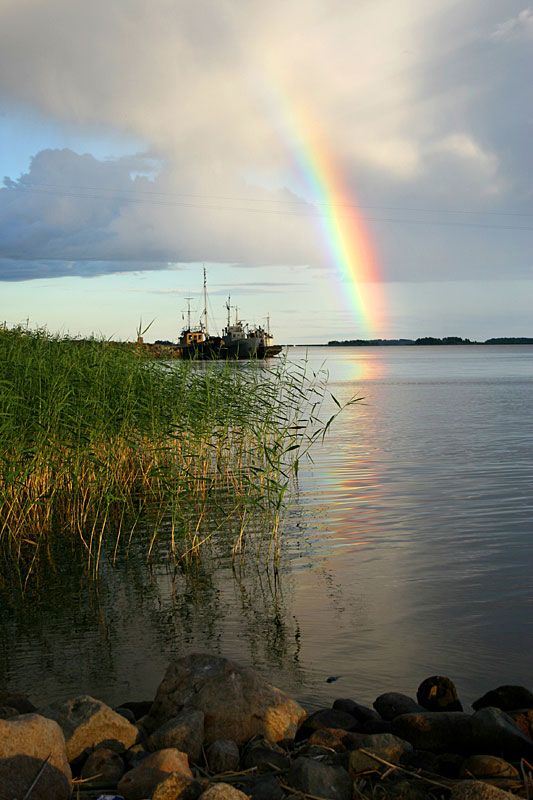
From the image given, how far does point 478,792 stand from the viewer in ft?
13.3

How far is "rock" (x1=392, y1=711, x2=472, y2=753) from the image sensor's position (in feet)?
16.7

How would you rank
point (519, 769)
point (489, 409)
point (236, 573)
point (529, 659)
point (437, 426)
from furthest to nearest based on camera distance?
point (489, 409) < point (437, 426) < point (236, 573) < point (529, 659) < point (519, 769)

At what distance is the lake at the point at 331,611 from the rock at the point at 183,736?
5.45 feet

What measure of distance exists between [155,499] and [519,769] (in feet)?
36.5

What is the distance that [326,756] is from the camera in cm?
492

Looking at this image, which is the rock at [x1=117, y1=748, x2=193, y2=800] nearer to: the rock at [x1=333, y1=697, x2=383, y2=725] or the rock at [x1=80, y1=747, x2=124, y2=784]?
the rock at [x1=80, y1=747, x2=124, y2=784]

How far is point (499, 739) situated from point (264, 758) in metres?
1.68

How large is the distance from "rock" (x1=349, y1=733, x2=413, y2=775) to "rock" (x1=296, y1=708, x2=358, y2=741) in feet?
1.89

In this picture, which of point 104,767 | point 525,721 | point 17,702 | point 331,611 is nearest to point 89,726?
point 104,767

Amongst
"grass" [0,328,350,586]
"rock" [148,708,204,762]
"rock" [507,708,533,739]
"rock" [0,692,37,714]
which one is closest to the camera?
"rock" [148,708,204,762]

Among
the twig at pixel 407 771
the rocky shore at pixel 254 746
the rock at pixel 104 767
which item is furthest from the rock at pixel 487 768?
the rock at pixel 104 767

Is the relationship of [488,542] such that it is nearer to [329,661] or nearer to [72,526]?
[329,661]

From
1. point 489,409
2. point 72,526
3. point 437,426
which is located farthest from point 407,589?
point 489,409

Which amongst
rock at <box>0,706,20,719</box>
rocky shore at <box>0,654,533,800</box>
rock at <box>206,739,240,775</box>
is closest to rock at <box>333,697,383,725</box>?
rocky shore at <box>0,654,533,800</box>
